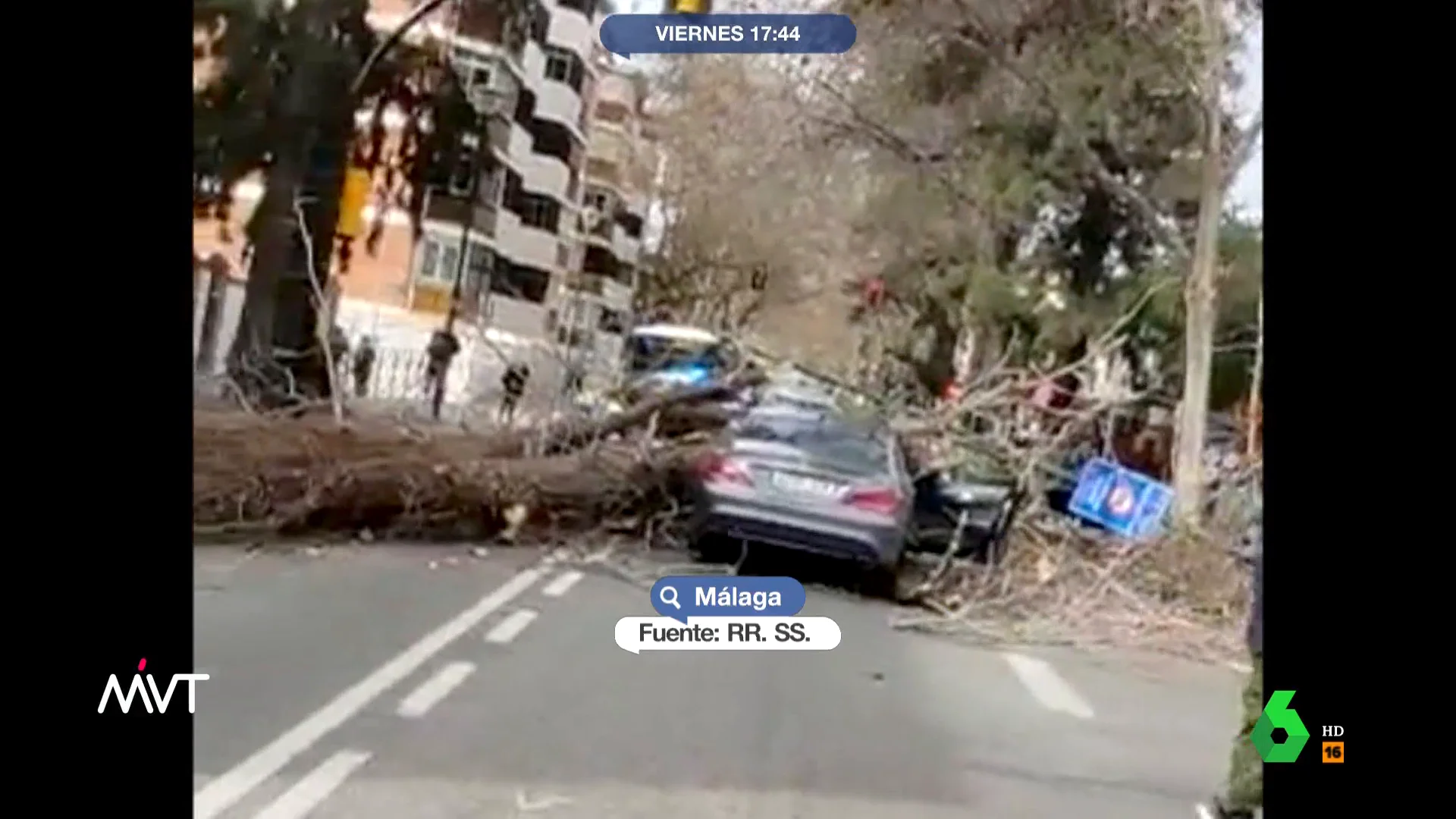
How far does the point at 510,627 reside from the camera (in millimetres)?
3082

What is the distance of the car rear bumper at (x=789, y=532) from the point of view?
3141mm

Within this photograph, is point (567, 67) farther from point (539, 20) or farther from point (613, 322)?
point (613, 322)

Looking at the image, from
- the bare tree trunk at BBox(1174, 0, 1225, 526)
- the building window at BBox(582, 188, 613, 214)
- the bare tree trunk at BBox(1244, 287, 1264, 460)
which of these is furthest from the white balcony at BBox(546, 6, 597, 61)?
the bare tree trunk at BBox(1244, 287, 1264, 460)

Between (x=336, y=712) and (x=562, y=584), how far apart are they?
1.55ft

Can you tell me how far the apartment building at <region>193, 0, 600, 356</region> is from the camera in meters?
3.07

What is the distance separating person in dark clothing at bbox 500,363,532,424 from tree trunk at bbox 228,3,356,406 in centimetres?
33

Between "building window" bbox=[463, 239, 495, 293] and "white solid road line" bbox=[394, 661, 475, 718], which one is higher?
"building window" bbox=[463, 239, 495, 293]

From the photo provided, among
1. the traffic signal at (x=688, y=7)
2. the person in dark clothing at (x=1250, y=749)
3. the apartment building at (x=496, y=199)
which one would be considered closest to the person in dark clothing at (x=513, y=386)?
the apartment building at (x=496, y=199)

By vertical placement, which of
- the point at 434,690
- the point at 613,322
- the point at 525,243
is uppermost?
the point at 525,243

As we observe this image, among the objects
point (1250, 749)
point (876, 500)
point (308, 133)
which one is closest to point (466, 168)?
point (308, 133)
